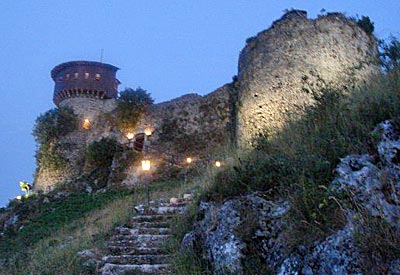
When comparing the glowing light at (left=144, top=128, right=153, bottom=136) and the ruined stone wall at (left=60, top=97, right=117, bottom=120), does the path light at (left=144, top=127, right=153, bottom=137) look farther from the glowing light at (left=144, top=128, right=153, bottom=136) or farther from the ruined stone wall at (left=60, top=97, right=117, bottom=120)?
the ruined stone wall at (left=60, top=97, right=117, bottom=120)

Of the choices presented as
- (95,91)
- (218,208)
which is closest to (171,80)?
(95,91)

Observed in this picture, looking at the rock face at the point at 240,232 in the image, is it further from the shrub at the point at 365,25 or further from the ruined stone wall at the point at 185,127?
the ruined stone wall at the point at 185,127

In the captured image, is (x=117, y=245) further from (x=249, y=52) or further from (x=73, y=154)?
(x=73, y=154)

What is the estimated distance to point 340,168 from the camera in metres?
3.06

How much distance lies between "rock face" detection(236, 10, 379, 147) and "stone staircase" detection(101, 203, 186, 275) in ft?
11.5

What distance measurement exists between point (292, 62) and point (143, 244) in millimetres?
6324

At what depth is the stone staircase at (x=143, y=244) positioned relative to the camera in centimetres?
460

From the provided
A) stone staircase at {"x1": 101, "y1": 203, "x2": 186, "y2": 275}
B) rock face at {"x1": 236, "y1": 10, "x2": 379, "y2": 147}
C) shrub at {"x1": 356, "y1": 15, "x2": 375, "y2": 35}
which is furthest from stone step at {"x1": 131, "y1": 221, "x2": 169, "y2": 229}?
shrub at {"x1": 356, "y1": 15, "x2": 375, "y2": 35}

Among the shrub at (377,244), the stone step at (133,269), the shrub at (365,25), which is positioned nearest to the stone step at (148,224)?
the stone step at (133,269)

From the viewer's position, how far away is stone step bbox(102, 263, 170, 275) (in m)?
4.41

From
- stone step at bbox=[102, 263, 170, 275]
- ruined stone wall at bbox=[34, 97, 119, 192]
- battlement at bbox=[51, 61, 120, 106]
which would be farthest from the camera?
battlement at bbox=[51, 61, 120, 106]

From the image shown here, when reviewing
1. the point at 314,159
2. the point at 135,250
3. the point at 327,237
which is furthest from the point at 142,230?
the point at 327,237

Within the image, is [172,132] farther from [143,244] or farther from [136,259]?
[136,259]

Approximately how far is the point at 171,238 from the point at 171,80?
470 ft
